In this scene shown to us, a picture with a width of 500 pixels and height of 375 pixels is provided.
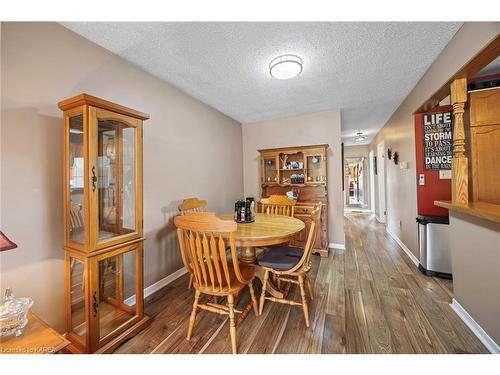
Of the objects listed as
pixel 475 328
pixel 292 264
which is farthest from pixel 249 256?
pixel 475 328

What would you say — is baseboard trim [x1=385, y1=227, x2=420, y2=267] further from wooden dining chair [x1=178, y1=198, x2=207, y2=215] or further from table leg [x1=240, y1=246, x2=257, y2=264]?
wooden dining chair [x1=178, y1=198, x2=207, y2=215]

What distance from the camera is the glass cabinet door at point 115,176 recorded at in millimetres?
1396

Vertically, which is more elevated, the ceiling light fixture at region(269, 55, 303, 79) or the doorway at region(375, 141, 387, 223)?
the ceiling light fixture at region(269, 55, 303, 79)

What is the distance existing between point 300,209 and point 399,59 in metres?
2.23

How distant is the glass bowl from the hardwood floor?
2.36 ft

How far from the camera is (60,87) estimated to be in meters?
1.53

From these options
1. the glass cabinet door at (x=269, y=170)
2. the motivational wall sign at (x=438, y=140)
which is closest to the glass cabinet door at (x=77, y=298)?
the glass cabinet door at (x=269, y=170)

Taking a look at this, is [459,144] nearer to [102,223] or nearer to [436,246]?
[436,246]

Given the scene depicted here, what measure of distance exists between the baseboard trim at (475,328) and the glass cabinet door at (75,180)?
292cm

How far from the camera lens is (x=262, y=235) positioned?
1.61 meters

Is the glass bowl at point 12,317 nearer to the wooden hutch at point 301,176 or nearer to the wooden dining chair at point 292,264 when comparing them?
the wooden dining chair at point 292,264

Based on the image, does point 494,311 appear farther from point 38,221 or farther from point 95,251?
point 38,221

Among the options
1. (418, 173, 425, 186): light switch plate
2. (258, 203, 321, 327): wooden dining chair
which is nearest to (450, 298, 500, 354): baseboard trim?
(258, 203, 321, 327): wooden dining chair

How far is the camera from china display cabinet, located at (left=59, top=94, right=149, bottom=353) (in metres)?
1.32
